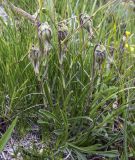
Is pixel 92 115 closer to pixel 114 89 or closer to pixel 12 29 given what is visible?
pixel 114 89

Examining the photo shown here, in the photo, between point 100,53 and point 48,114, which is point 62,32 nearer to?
point 100,53

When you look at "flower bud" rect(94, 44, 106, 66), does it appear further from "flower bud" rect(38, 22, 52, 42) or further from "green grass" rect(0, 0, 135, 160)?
"flower bud" rect(38, 22, 52, 42)

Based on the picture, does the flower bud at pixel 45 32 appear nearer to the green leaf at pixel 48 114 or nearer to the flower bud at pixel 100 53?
the flower bud at pixel 100 53

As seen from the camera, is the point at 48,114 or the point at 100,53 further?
the point at 48,114

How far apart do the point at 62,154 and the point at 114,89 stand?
Result: 1.13 ft

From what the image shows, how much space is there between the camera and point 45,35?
1.18 meters

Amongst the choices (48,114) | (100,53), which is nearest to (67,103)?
(48,114)

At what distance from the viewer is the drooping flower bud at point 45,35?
118cm

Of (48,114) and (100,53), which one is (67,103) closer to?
(48,114)

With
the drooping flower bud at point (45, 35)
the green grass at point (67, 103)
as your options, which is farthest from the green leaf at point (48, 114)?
the drooping flower bud at point (45, 35)

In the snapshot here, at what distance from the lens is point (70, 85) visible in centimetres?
159

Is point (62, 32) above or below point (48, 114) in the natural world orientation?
above

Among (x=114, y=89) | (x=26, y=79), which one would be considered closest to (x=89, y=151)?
(x=114, y=89)

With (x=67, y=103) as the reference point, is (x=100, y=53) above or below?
above
